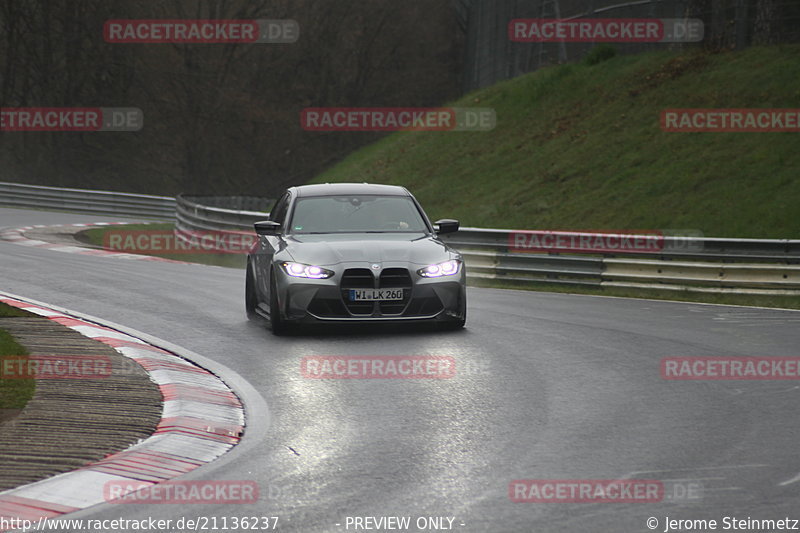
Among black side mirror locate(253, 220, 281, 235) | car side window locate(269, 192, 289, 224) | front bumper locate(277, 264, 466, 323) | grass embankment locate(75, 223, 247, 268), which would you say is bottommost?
grass embankment locate(75, 223, 247, 268)

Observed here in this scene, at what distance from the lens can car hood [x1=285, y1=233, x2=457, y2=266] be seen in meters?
11.7

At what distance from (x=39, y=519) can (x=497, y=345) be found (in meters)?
6.52

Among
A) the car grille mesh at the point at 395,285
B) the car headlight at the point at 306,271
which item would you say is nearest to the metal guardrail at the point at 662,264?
the car grille mesh at the point at 395,285

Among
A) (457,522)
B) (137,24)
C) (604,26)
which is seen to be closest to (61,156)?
(137,24)

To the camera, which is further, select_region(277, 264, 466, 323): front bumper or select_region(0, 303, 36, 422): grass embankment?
select_region(277, 264, 466, 323): front bumper

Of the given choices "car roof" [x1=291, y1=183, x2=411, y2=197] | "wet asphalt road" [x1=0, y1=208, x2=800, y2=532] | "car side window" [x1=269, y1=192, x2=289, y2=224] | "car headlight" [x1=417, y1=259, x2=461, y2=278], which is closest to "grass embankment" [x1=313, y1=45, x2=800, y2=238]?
"wet asphalt road" [x1=0, y1=208, x2=800, y2=532]

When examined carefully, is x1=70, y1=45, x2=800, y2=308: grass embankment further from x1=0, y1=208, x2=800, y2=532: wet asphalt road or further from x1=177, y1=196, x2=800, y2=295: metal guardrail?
x1=0, y1=208, x2=800, y2=532: wet asphalt road

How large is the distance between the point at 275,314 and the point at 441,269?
5.75 feet

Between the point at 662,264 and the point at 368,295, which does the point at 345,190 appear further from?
the point at 662,264

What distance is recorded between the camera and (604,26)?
37.9 metres

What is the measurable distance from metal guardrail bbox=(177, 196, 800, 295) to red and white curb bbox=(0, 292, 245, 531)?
30.3 feet

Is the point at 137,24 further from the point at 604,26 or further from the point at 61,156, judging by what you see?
the point at 604,26

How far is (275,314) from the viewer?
11.8 meters

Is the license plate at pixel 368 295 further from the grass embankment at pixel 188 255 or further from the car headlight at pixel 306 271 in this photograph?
the grass embankment at pixel 188 255
